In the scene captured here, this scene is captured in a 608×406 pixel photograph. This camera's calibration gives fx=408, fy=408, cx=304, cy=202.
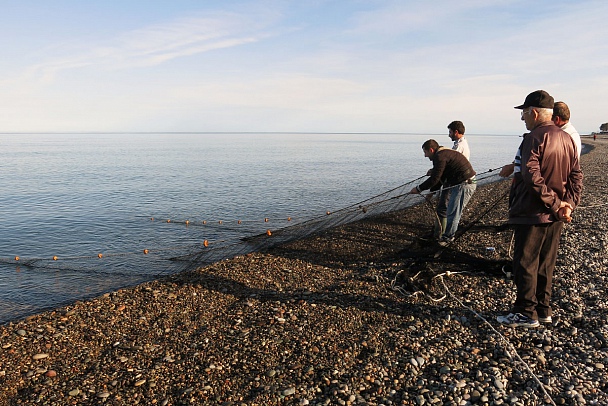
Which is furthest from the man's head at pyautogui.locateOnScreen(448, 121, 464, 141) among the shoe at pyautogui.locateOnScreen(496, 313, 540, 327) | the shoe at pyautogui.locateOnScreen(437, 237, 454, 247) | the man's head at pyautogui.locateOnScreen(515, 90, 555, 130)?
the shoe at pyautogui.locateOnScreen(496, 313, 540, 327)

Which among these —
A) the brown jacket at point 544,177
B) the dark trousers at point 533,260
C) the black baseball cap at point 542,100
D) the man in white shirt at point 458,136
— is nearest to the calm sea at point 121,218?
the man in white shirt at point 458,136

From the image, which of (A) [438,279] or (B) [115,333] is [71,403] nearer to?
(B) [115,333]

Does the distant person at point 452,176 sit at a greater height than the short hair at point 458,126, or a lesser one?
lesser

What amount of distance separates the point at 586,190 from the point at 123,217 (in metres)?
20.2

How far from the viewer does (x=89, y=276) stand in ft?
34.3

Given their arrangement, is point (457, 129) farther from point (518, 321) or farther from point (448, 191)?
point (518, 321)

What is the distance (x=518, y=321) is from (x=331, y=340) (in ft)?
7.94

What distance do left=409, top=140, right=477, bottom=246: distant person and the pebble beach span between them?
1.01 metres

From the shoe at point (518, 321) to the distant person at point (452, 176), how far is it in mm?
3292

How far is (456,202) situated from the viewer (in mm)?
8617

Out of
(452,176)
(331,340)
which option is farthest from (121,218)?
(331,340)

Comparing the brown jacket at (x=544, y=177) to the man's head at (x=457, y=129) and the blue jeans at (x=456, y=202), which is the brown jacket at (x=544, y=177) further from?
the man's head at (x=457, y=129)

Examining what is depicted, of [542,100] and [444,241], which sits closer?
[542,100]

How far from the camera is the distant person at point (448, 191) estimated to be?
28.8ft
